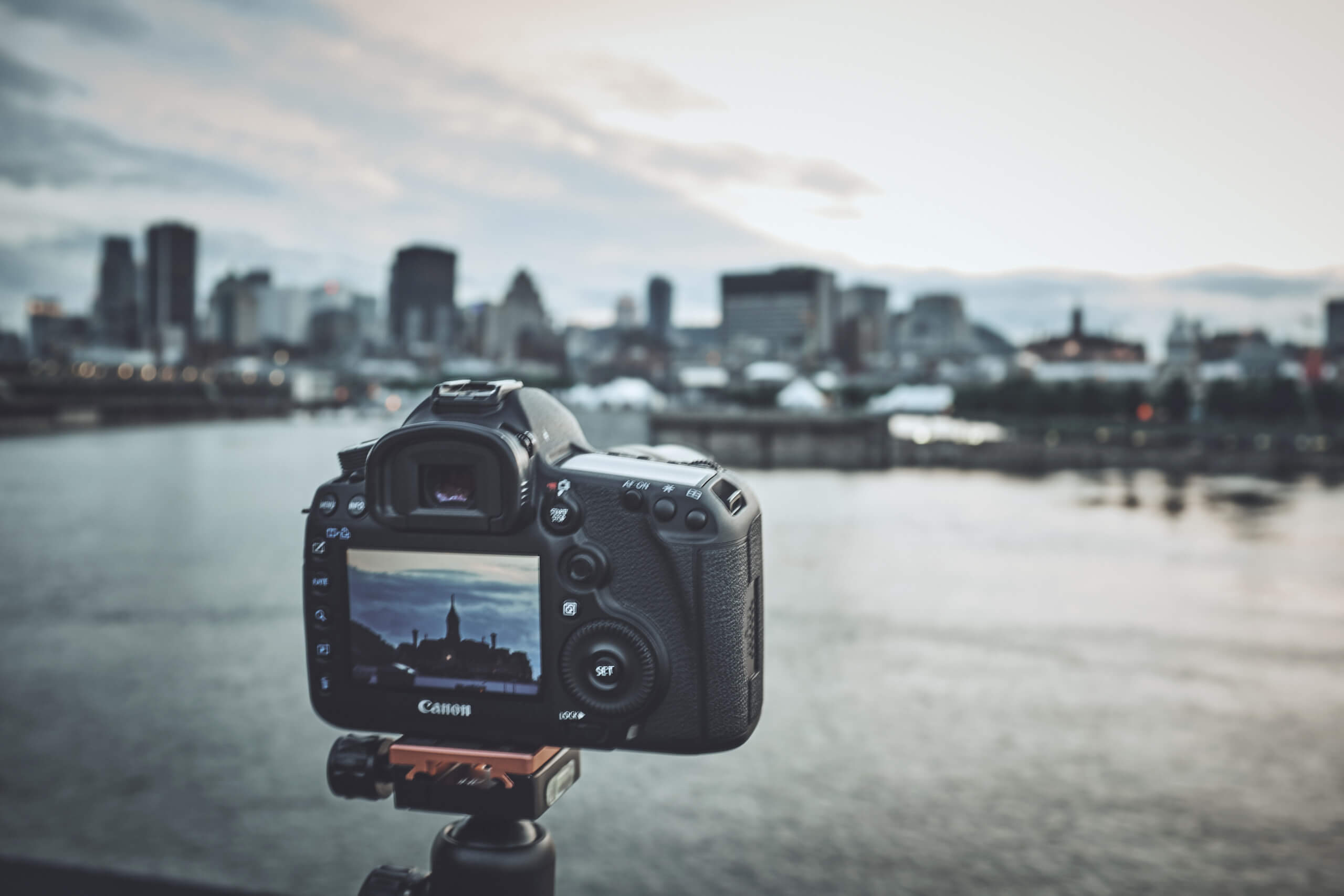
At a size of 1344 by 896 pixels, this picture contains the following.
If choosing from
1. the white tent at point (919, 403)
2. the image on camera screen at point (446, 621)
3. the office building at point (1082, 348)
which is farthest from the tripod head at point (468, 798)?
the office building at point (1082, 348)

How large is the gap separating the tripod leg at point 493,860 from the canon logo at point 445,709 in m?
0.23

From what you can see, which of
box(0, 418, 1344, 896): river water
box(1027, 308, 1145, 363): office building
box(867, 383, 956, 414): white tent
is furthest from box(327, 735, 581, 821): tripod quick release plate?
box(1027, 308, 1145, 363): office building

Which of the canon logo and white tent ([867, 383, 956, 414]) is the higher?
white tent ([867, 383, 956, 414])

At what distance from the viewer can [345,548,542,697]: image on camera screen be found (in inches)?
67.9

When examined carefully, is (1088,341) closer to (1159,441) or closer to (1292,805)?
(1159,441)

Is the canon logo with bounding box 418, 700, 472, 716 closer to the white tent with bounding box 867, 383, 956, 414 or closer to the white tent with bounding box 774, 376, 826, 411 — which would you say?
the white tent with bounding box 774, 376, 826, 411

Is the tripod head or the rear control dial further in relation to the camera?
the tripod head

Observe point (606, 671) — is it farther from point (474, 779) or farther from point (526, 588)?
point (474, 779)

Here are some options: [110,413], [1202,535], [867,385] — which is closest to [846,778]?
[1202,535]

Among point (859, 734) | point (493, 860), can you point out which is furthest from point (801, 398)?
point (493, 860)

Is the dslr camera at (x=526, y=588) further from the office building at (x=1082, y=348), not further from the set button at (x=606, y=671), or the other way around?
the office building at (x=1082, y=348)

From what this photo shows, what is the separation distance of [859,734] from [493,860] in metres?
23.0

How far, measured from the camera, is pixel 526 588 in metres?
1.72

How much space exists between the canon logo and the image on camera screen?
3cm
